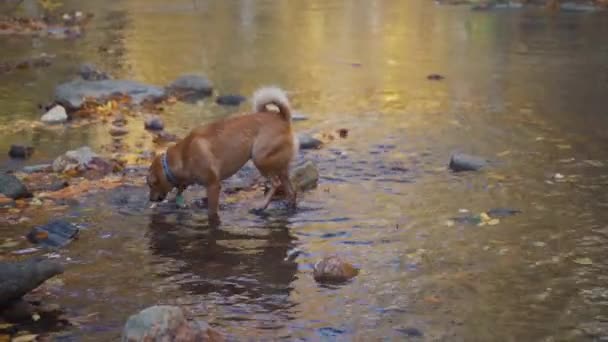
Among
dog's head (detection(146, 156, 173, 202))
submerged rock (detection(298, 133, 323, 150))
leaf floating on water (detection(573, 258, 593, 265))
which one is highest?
→ dog's head (detection(146, 156, 173, 202))

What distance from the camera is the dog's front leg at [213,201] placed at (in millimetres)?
7719

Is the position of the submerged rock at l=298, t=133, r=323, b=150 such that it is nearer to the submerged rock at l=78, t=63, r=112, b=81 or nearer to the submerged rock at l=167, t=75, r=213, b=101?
the submerged rock at l=167, t=75, r=213, b=101

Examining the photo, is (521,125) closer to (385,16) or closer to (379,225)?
(379,225)

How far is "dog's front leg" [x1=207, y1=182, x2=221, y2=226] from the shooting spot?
7.72 metres

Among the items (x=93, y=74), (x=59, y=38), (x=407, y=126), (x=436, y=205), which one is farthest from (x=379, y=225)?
(x=59, y=38)

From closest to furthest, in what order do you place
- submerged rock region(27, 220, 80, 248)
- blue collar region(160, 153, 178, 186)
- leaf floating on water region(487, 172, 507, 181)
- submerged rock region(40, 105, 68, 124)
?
submerged rock region(27, 220, 80, 248) < blue collar region(160, 153, 178, 186) < leaf floating on water region(487, 172, 507, 181) < submerged rock region(40, 105, 68, 124)

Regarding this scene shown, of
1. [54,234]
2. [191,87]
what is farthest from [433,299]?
[191,87]

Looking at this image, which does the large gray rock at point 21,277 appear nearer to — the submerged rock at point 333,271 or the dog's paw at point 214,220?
the submerged rock at point 333,271

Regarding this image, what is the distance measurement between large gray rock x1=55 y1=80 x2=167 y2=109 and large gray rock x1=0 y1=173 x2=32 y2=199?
424cm

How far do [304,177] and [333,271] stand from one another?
2366mm

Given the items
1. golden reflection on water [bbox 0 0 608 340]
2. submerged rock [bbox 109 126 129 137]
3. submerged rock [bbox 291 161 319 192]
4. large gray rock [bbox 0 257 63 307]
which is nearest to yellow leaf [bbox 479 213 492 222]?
golden reflection on water [bbox 0 0 608 340]

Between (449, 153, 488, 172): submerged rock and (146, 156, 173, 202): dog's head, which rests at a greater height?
(146, 156, 173, 202): dog's head

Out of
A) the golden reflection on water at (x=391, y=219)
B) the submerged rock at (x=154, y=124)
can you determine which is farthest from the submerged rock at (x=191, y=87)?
the submerged rock at (x=154, y=124)

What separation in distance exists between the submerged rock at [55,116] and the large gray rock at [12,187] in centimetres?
375
